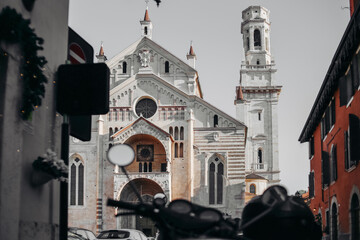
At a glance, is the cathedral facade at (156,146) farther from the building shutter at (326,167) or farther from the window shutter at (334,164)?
the window shutter at (334,164)

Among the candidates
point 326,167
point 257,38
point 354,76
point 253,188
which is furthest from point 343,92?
point 257,38

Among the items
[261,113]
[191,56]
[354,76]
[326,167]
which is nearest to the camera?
[354,76]

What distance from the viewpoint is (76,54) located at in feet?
37.2

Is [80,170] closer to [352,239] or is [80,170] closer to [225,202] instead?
[225,202]

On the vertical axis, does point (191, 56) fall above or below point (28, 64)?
above

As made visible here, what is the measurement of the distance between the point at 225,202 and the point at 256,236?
38.6 m

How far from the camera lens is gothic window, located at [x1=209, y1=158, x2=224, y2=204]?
4434cm

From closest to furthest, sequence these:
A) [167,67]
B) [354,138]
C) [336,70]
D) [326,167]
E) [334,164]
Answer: [354,138]
[336,70]
[334,164]
[326,167]
[167,67]

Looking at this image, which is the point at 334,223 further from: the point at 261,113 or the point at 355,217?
the point at 261,113

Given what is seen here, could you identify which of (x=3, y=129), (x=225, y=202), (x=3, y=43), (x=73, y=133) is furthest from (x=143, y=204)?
(x=225, y=202)

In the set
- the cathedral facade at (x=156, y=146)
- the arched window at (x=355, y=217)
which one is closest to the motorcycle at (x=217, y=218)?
the arched window at (x=355, y=217)

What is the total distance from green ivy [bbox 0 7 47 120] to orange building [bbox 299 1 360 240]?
27.0ft

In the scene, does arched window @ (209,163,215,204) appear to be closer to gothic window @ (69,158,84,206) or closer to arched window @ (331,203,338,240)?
gothic window @ (69,158,84,206)

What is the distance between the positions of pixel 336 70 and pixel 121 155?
17.3m
